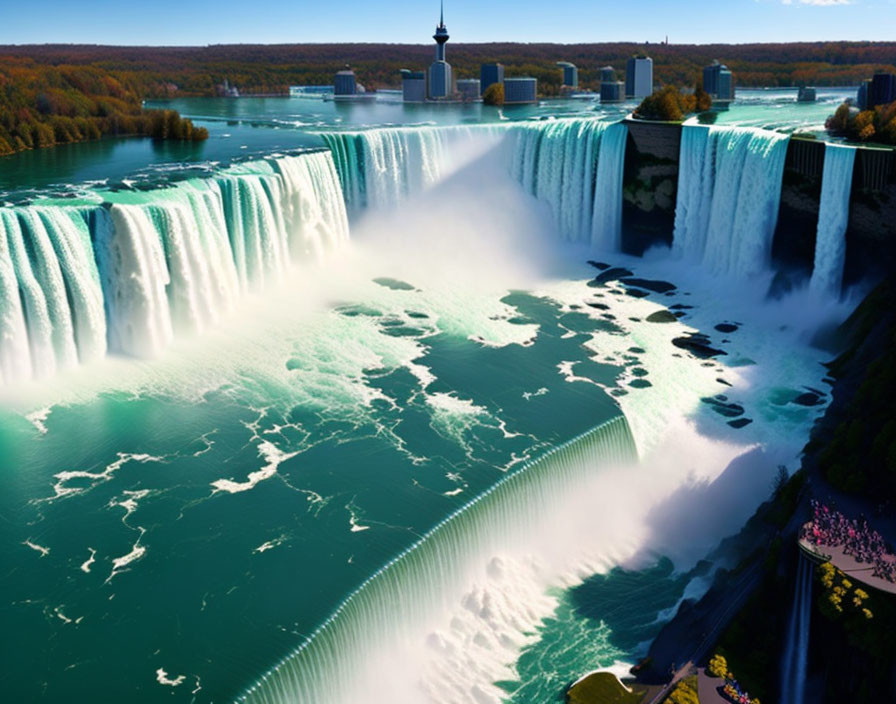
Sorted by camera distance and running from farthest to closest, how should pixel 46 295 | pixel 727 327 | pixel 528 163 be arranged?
pixel 528 163 → pixel 727 327 → pixel 46 295

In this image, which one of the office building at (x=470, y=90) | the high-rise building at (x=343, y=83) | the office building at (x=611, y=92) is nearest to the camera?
the office building at (x=611, y=92)

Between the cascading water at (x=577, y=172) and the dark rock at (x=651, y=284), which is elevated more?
the cascading water at (x=577, y=172)

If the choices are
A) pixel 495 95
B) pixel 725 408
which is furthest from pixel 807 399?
pixel 495 95

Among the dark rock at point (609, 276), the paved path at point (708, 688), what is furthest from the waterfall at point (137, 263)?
the paved path at point (708, 688)

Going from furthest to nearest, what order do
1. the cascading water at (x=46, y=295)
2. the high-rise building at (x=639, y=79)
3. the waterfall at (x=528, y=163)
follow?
the high-rise building at (x=639, y=79)
the waterfall at (x=528, y=163)
the cascading water at (x=46, y=295)

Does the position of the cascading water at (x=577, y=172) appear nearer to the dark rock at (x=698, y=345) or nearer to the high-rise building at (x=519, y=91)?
the dark rock at (x=698, y=345)

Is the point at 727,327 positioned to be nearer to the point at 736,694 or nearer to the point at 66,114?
the point at 736,694
